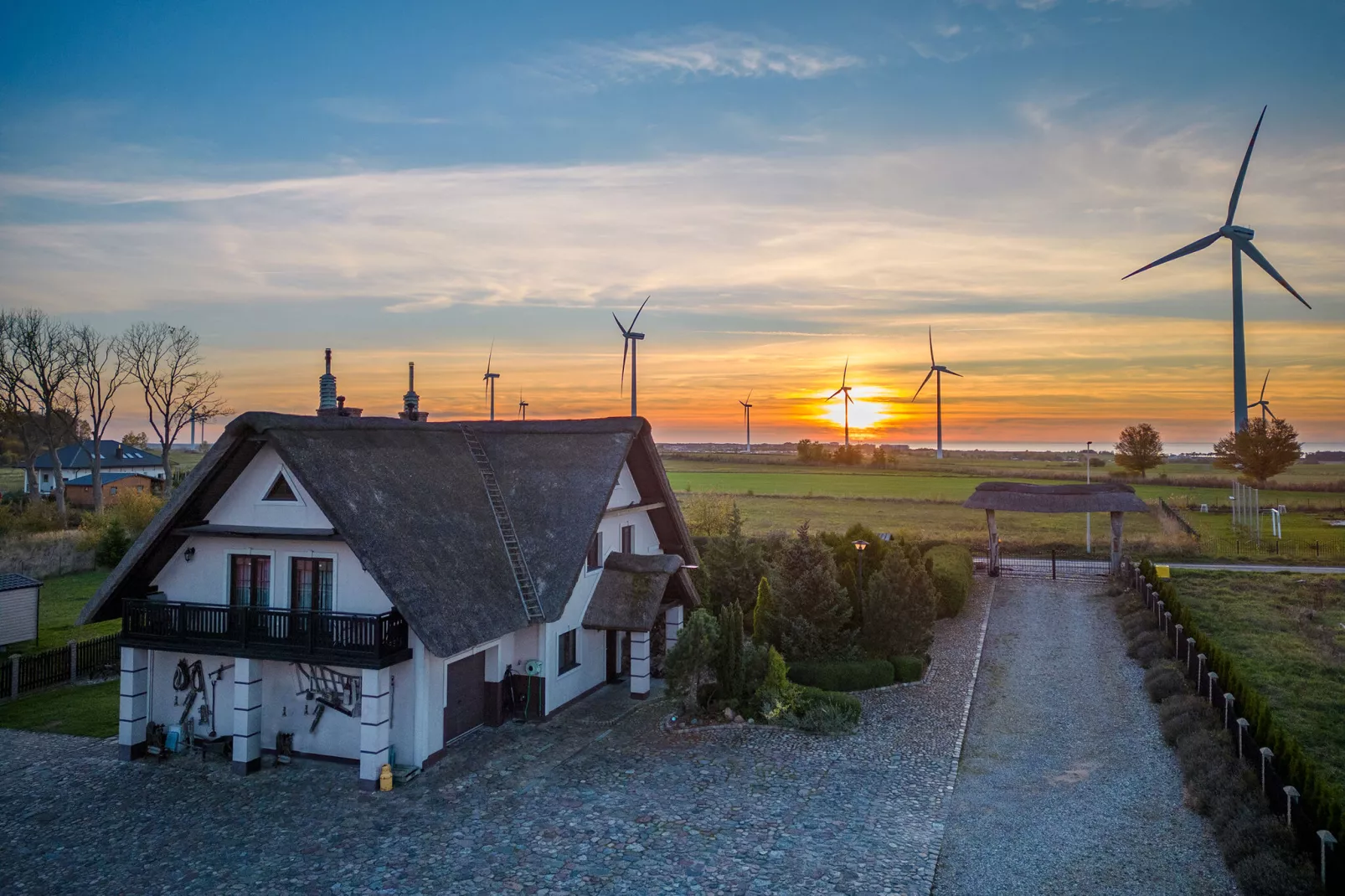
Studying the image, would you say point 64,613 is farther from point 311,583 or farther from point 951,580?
point 951,580

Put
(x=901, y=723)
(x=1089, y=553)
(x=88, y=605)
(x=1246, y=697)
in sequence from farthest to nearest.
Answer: (x=1089, y=553)
(x=901, y=723)
(x=88, y=605)
(x=1246, y=697)

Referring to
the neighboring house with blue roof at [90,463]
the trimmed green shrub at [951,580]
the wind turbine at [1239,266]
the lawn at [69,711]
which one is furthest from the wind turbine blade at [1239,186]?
the neighboring house with blue roof at [90,463]

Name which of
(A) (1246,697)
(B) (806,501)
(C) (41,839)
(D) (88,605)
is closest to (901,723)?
(A) (1246,697)

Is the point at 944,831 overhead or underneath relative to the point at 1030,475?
underneath

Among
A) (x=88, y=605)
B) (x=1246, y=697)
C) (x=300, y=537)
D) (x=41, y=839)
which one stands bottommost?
(x=41, y=839)

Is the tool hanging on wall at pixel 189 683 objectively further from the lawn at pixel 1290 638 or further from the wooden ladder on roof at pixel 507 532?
the lawn at pixel 1290 638

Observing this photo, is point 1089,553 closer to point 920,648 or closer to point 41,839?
point 920,648
